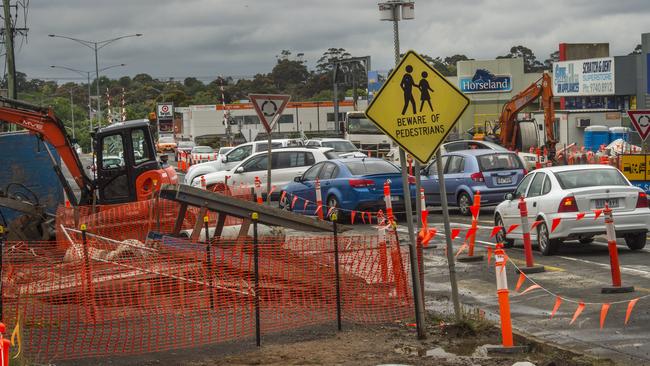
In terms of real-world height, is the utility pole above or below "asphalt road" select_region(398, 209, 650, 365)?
above

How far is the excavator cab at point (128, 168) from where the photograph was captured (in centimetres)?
2312

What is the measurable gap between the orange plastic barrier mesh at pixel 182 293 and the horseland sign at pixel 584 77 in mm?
63110

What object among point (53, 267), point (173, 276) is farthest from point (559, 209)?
point (53, 267)

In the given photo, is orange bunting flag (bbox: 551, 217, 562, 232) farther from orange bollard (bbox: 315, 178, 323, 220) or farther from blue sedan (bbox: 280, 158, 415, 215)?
orange bollard (bbox: 315, 178, 323, 220)

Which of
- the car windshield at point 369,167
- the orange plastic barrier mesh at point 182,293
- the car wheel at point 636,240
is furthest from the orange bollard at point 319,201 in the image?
the orange plastic barrier mesh at point 182,293

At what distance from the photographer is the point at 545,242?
17.8 m

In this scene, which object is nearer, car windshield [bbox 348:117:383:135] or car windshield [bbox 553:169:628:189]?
car windshield [bbox 553:169:628:189]

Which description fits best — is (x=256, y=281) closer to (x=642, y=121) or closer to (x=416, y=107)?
(x=416, y=107)

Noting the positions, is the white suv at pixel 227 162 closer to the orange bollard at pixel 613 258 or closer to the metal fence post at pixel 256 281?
the orange bollard at pixel 613 258

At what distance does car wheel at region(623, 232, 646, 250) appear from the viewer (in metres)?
17.8

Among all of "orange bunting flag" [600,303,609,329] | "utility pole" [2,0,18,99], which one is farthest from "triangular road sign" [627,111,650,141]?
"utility pole" [2,0,18,99]

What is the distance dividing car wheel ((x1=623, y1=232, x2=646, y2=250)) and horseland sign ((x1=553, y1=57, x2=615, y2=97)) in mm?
56438

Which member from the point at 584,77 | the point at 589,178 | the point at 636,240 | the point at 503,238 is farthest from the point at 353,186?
the point at 584,77

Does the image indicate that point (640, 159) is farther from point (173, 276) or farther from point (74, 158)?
point (173, 276)
